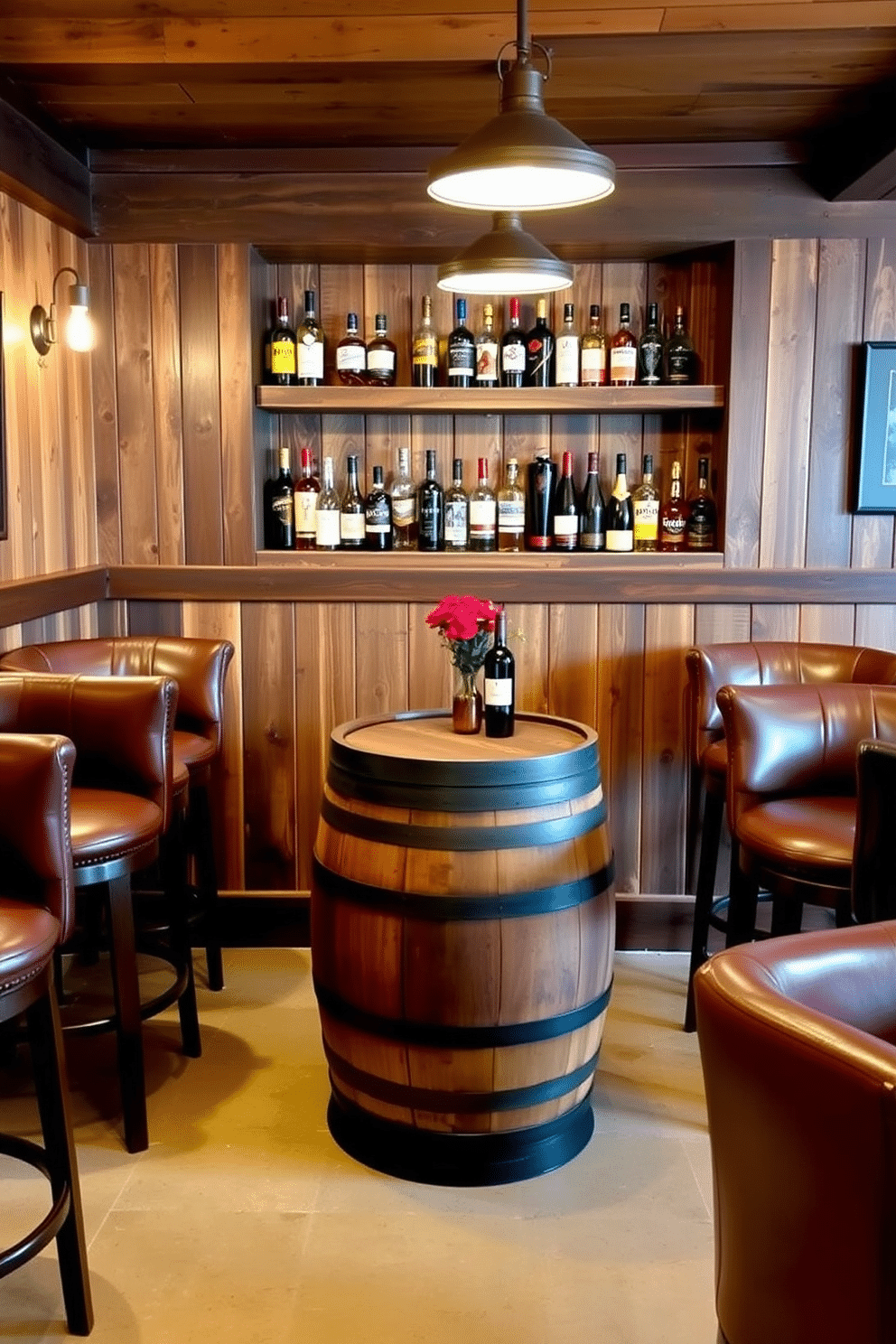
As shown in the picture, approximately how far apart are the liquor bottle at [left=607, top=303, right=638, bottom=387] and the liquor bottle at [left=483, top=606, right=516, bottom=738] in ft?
4.36

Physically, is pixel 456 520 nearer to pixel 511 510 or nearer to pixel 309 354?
pixel 511 510

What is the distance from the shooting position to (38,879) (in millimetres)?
1889

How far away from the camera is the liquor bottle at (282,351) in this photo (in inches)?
147

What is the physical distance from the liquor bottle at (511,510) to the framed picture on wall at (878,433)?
1.02 m

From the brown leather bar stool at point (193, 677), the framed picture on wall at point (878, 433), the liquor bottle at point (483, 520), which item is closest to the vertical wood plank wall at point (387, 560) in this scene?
the framed picture on wall at point (878, 433)

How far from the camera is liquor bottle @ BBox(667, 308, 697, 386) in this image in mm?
3752

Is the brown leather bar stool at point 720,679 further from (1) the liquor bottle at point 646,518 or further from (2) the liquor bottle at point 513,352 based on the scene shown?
(2) the liquor bottle at point 513,352

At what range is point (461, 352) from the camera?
3727 mm

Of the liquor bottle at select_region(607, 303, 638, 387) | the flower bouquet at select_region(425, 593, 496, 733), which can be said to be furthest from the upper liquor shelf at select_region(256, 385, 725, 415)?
the flower bouquet at select_region(425, 593, 496, 733)

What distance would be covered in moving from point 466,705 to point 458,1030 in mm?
737

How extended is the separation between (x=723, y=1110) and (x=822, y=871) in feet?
4.39

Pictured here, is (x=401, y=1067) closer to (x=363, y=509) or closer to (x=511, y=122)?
(x=511, y=122)

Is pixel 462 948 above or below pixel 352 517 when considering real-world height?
below

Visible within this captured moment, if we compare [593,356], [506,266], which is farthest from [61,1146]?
[593,356]
